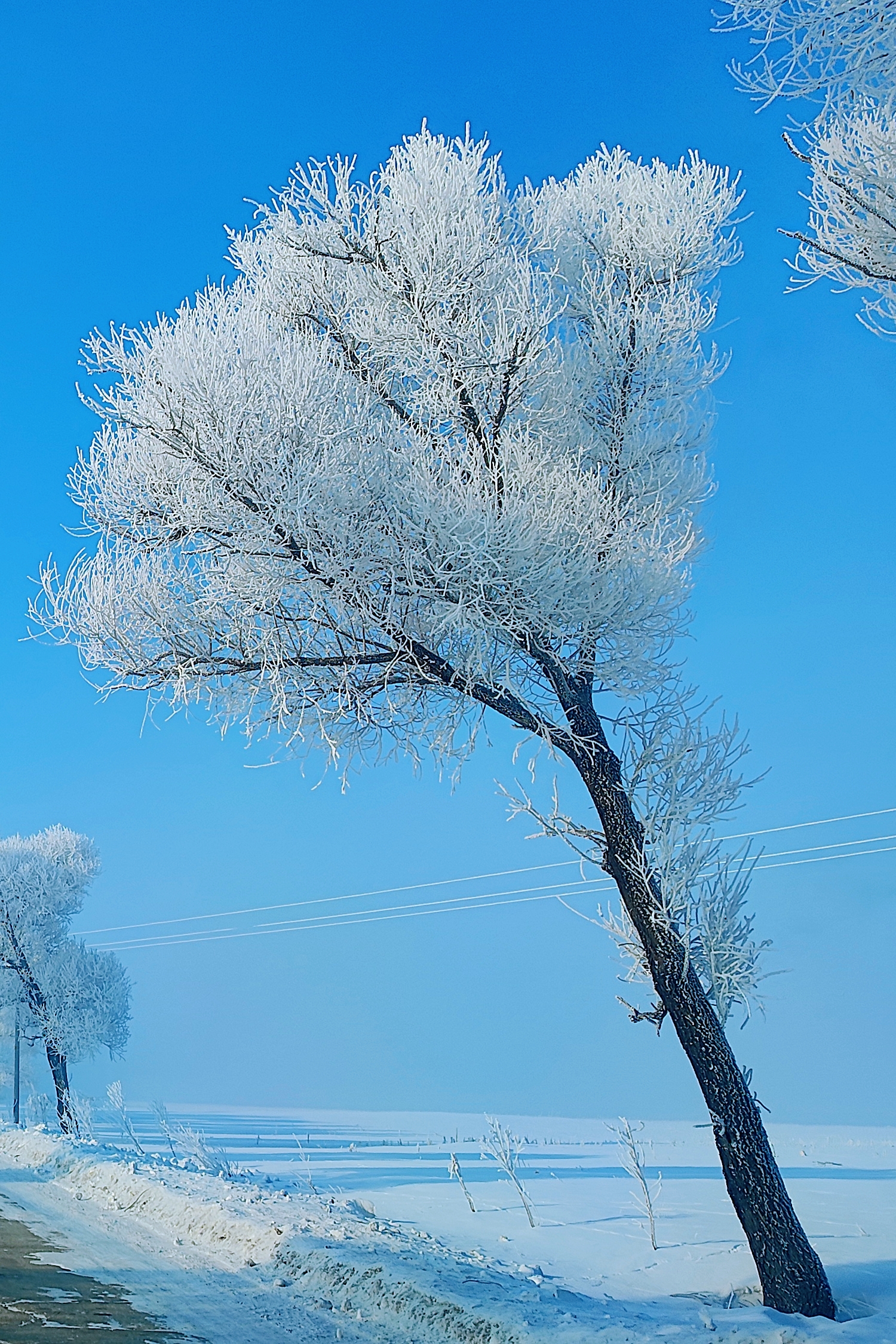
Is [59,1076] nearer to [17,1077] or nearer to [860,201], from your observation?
[17,1077]

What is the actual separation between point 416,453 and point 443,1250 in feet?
17.1

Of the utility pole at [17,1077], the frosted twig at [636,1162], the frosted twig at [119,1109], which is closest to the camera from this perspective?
the frosted twig at [636,1162]

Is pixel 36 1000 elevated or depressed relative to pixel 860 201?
depressed

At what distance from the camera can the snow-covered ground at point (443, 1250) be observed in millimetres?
5168

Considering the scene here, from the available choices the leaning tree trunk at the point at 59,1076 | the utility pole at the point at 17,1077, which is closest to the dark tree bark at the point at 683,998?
the leaning tree trunk at the point at 59,1076

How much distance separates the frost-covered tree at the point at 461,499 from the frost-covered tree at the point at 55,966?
→ 66.5 ft

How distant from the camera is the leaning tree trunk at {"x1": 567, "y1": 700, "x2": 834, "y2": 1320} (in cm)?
582

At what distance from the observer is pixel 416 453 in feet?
21.6

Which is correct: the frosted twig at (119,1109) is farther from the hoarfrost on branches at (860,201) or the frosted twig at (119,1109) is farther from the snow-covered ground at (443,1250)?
the hoarfrost on branches at (860,201)

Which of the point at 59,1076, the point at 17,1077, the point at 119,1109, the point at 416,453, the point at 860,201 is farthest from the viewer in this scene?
the point at 17,1077

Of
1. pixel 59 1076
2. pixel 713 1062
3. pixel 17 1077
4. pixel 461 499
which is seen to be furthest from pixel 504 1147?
pixel 17 1077

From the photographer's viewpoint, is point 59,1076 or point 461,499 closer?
point 461,499

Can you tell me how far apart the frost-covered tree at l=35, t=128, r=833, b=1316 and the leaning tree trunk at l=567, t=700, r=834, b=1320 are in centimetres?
2

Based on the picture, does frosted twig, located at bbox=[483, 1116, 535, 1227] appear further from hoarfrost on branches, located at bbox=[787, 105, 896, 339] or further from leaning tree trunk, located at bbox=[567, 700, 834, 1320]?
hoarfrost on branches, located at bbox=[787, 105, 896, 339]
